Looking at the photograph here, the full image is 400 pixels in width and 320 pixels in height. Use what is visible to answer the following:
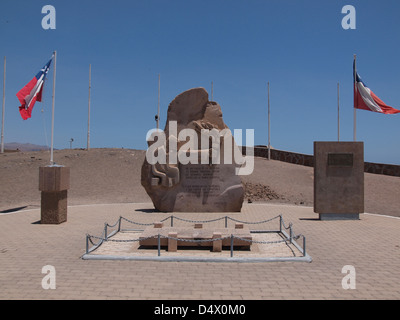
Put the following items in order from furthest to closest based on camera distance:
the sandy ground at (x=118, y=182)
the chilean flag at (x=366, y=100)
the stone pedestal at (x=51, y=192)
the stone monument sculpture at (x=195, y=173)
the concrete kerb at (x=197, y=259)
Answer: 1. the sandy ground at (x=118, y=182)
2. the stone monument sculpture at (x=195, y=173)
3. the chilean flag at (x=366, y=100)
4. the stone pedestal at (x=51, y=192)
5. the concrete kerb at (x=197, y=259)

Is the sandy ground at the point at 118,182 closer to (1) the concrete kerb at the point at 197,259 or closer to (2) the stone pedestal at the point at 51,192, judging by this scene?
(2) the stone pedestal at the point at 51,192

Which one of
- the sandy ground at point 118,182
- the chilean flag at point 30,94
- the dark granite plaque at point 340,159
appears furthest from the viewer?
the sandy ground at point 118,182

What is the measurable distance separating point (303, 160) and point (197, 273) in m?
24.5

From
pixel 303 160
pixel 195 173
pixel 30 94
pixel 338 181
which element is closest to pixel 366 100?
pixel 338 181

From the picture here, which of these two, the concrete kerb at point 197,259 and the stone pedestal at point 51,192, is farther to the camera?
the stone pedestal at point 51,192

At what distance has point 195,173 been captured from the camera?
572 inches

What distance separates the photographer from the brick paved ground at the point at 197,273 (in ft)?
18.8

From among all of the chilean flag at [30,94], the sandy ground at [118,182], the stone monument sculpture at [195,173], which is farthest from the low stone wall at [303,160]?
the chilean flag at [30,94]

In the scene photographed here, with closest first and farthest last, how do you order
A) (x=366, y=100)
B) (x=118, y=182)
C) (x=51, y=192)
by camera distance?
(x=51, y=192) < (x=366, y=100) < (x=118, y=182)

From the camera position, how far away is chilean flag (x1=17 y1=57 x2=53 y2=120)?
43.1 ft

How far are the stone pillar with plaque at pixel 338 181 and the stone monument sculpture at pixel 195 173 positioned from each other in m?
3.00

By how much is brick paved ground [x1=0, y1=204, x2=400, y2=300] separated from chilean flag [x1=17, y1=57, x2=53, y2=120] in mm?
4533

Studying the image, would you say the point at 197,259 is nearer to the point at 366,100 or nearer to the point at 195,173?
the point at 195,173
